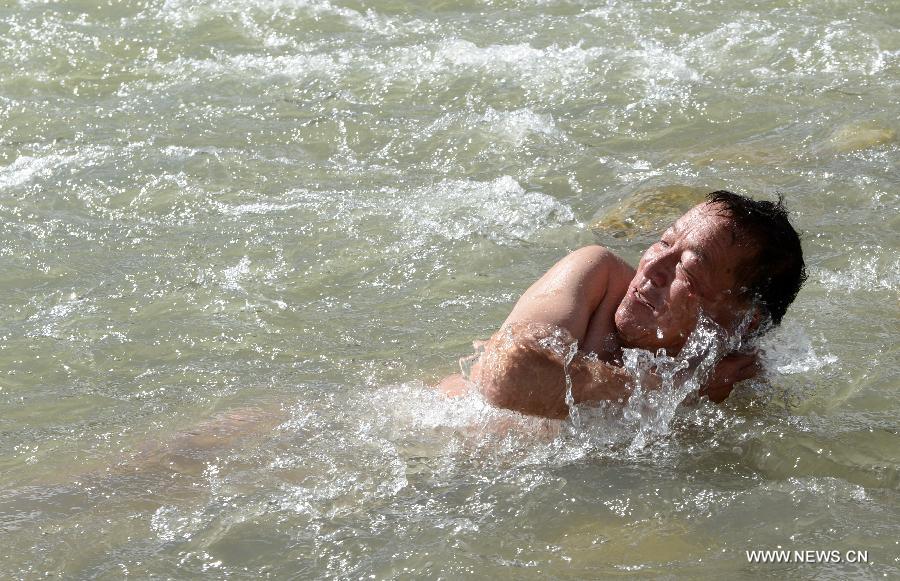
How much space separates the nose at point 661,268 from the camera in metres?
4.59

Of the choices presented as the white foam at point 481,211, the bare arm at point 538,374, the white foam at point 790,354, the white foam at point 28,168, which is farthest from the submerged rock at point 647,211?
the white foam at point 28,168

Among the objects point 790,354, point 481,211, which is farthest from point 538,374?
point 481,211

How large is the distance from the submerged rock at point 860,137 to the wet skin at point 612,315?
10.9ft

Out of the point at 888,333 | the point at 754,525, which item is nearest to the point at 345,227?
the point at 888,333

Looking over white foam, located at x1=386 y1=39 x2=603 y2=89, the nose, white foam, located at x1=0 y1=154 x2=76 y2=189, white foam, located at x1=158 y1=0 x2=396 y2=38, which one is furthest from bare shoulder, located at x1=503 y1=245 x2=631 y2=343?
white foam, located at x1=158 y1=0 x2=396 y2=38

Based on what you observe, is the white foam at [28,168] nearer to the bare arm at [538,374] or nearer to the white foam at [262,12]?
the white foam at [262,12]

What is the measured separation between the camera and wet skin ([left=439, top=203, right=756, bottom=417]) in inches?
169

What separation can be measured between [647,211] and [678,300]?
7.74 feet

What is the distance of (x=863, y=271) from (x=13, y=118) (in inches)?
229

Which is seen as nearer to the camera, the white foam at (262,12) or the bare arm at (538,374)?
the bare arm at (538,374)

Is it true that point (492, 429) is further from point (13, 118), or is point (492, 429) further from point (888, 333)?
point (13, 118)

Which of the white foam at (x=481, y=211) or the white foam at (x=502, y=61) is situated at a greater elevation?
the white foam at (x=502, y=61)

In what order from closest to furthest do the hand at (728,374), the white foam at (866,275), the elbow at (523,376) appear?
the elbow at (523,376) < the hand at (728,374) < the white foam at (866,275)

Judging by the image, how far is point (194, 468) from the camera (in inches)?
170
